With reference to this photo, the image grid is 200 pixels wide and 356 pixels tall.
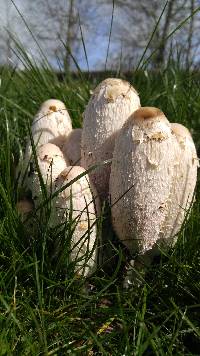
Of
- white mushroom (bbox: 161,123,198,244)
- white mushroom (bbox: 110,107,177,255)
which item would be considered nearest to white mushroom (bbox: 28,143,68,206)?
white mushroom (bbox: 110,107,177,255)

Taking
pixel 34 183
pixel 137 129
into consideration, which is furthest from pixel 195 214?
pixel 34 183

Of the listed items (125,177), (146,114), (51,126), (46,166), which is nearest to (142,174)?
(125,177)

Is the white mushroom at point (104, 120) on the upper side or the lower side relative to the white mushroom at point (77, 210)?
upper

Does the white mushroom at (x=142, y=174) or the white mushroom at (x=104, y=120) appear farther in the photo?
the white mushroom at (x=104, y=120)

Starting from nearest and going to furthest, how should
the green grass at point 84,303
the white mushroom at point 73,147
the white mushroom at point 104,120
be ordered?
the green grass at point 84,303 → the white mushroom at point 104,120 → the white mushroom at point 73,147

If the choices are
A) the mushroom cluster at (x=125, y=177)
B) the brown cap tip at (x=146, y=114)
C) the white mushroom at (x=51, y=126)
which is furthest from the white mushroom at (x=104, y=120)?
the white mushroom at (x=51, y=126)

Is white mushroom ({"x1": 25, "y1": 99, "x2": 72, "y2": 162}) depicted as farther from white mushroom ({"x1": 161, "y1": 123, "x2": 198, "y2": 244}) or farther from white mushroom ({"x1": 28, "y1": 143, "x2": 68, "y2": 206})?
white mushroom ({"x1": 161, "y1": 123, "x2": 198, "y2": 244})

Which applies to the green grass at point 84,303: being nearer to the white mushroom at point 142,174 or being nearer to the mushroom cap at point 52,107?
the white mushroom at point 142,174
